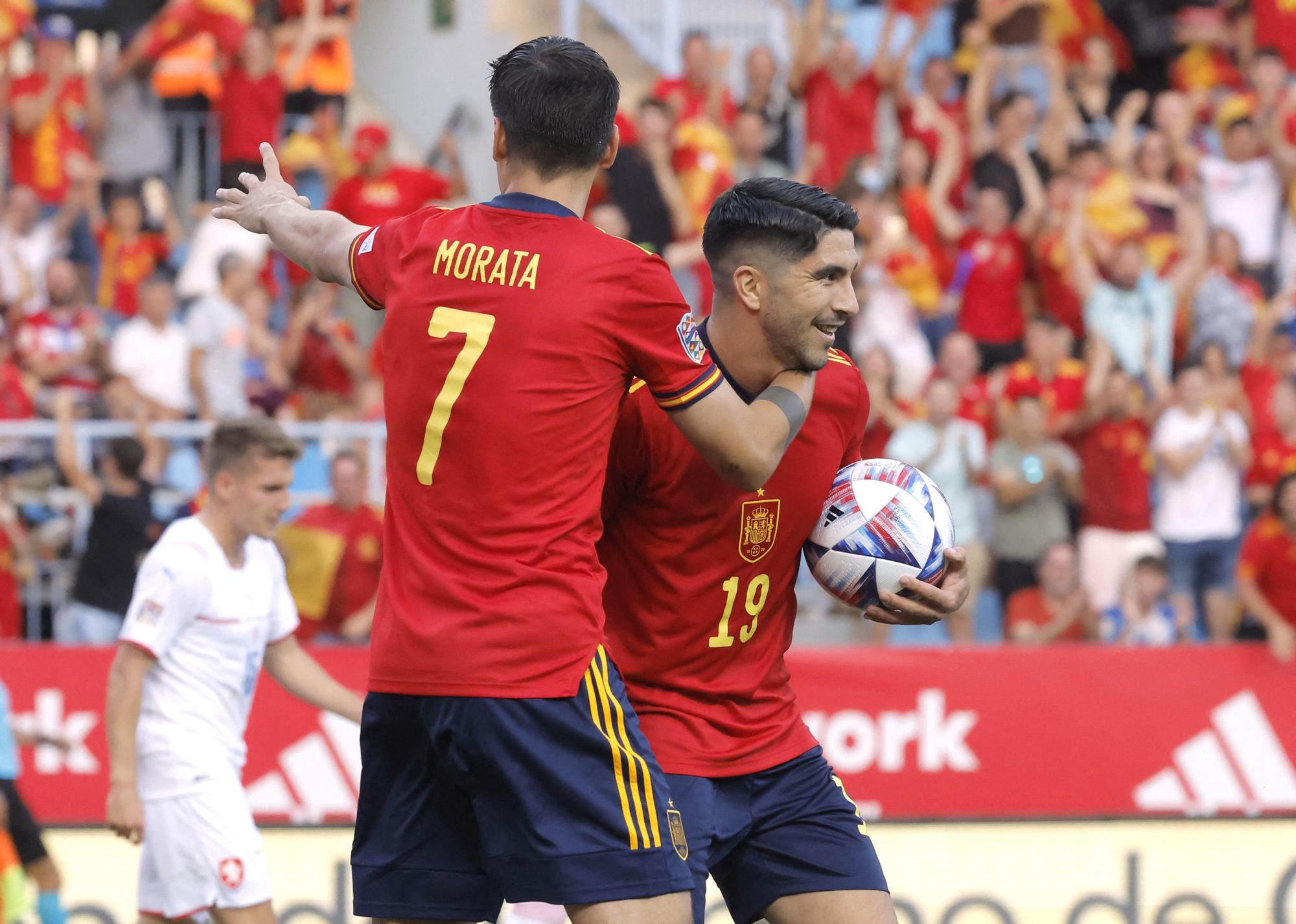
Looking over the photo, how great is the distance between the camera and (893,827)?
8.12 meters

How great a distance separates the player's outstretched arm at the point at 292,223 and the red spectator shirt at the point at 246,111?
924cm

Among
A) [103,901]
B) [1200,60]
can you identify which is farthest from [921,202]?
[103,901]

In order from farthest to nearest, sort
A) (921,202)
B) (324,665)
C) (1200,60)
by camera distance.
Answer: (1200,60) < (921,202) < (324,665)

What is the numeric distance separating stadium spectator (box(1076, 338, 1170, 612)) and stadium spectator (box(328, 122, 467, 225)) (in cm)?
483

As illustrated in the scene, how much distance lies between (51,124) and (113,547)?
4120 millimetres

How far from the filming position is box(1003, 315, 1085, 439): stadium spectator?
11.7 meters

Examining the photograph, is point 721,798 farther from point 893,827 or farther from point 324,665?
point 324,665

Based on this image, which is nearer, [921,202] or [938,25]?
[921,202]

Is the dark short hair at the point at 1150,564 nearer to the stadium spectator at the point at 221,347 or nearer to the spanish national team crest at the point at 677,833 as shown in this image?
the stadium spectator at the point at 221,347

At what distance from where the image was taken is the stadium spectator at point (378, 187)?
42.2 ft

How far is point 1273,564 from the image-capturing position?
10.6 m

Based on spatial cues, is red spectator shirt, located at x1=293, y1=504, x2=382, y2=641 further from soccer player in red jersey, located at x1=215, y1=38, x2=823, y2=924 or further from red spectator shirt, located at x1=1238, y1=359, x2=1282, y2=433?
soccer player in red jersey, located at x1=215, y1=38, x2=823, y2=924

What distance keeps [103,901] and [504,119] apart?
17.0 feet

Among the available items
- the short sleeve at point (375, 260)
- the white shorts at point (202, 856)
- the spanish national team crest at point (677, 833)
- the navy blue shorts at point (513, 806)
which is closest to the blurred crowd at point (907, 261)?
the white shorts at point (202, 856)
